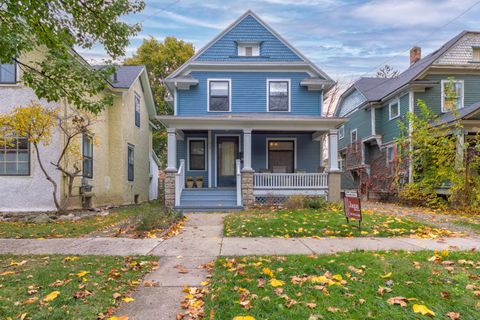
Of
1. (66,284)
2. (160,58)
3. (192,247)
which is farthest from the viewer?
(160,58)

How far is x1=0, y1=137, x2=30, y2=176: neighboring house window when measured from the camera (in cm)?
1054

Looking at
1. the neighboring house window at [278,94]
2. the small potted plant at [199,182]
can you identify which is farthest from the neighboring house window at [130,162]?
the neighboring house window at [278,94]

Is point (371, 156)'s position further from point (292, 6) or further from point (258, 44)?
point (292, 6)

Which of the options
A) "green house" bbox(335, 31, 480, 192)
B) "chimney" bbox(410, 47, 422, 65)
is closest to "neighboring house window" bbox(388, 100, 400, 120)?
"green house" bbox(335, 31, 480, 192)

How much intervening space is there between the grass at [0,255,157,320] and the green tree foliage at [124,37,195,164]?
2352 centimetres

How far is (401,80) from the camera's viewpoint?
1816 centimetres

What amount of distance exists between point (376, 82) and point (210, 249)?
2110cm

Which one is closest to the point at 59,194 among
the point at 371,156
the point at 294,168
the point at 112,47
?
the point at 112,47

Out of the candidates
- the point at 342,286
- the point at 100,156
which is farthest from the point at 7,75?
the point at 342,286

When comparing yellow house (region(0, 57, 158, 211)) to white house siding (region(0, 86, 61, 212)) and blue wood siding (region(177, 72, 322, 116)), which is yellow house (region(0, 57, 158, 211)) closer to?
white house siding (region(0, 86, 61, 212))

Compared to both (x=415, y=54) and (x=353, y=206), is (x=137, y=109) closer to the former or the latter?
(x=353, y=206)

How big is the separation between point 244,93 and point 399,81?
1000 centimetres

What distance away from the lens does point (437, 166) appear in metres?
12.7

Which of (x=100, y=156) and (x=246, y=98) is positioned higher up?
(x=246, y=98)
